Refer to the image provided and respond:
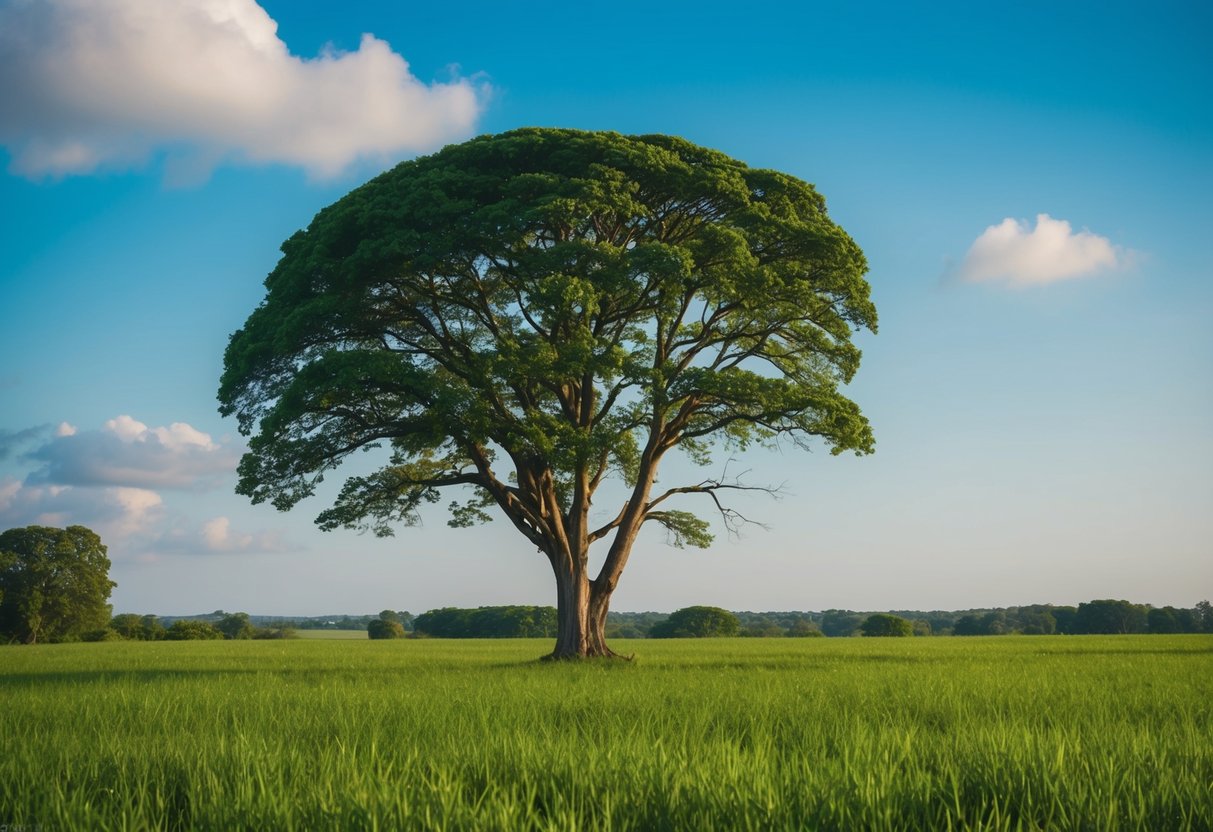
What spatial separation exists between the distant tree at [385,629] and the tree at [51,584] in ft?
66.3

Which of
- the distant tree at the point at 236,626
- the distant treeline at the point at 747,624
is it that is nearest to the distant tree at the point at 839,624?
the distant treeline at the point at 747,624

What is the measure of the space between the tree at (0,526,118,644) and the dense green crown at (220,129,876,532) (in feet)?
162

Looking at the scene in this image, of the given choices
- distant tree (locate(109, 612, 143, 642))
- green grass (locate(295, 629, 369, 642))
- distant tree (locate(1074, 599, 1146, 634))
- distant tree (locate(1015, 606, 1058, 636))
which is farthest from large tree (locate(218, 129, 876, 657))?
distant tree (locate(1015, 606, 1058, 636))

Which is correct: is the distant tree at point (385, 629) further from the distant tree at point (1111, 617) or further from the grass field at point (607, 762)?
the grass field at point (607, 762)

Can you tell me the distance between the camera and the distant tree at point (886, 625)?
69188 mm

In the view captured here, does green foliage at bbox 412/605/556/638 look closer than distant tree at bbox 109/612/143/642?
No

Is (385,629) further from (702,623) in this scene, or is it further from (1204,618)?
(1204,618)

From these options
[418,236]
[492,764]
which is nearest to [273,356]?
[418,236]

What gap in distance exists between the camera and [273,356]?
66.9ft

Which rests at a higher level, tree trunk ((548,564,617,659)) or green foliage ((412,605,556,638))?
tree trunk ((548,564,617,659))

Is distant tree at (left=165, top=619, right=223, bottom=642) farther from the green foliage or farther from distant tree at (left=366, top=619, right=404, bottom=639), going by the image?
the green foliage

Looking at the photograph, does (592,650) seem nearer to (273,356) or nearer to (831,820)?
(273,356)

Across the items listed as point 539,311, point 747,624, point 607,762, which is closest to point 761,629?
point 747,624

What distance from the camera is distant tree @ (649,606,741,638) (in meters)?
75.6
